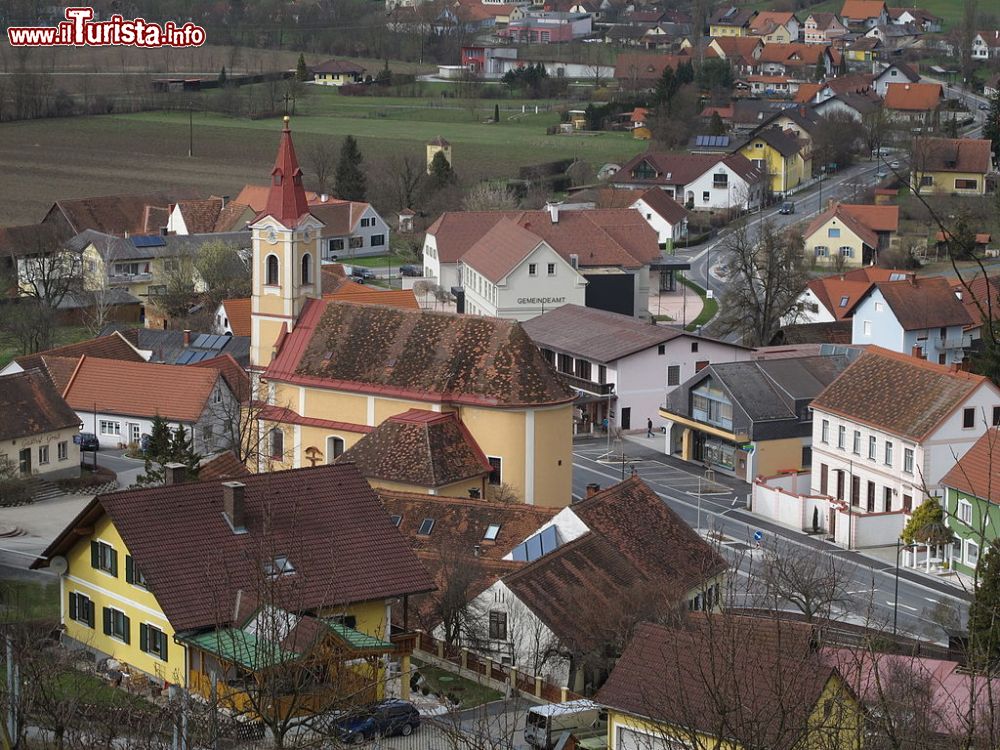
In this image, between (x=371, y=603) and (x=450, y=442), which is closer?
(x=371, y=603)

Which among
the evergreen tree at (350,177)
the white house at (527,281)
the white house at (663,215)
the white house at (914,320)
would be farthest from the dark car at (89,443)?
the evergreen tree at (350,177)

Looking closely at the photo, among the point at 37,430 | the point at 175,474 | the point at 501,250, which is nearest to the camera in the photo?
the point at 175,474

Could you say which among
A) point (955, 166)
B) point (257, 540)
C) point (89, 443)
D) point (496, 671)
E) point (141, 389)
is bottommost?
point (89, 443)

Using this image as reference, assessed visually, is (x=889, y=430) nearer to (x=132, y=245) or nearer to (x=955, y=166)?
(x=132, y=245)

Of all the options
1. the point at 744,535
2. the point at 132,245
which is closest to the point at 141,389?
the point at 744,535

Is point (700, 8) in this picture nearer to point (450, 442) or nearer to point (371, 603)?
point (450, 442)

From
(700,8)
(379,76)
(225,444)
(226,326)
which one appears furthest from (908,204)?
(700,8)

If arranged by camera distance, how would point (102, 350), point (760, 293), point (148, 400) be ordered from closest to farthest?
point (148, 400)
point (102, 350)
point (760, 293)
